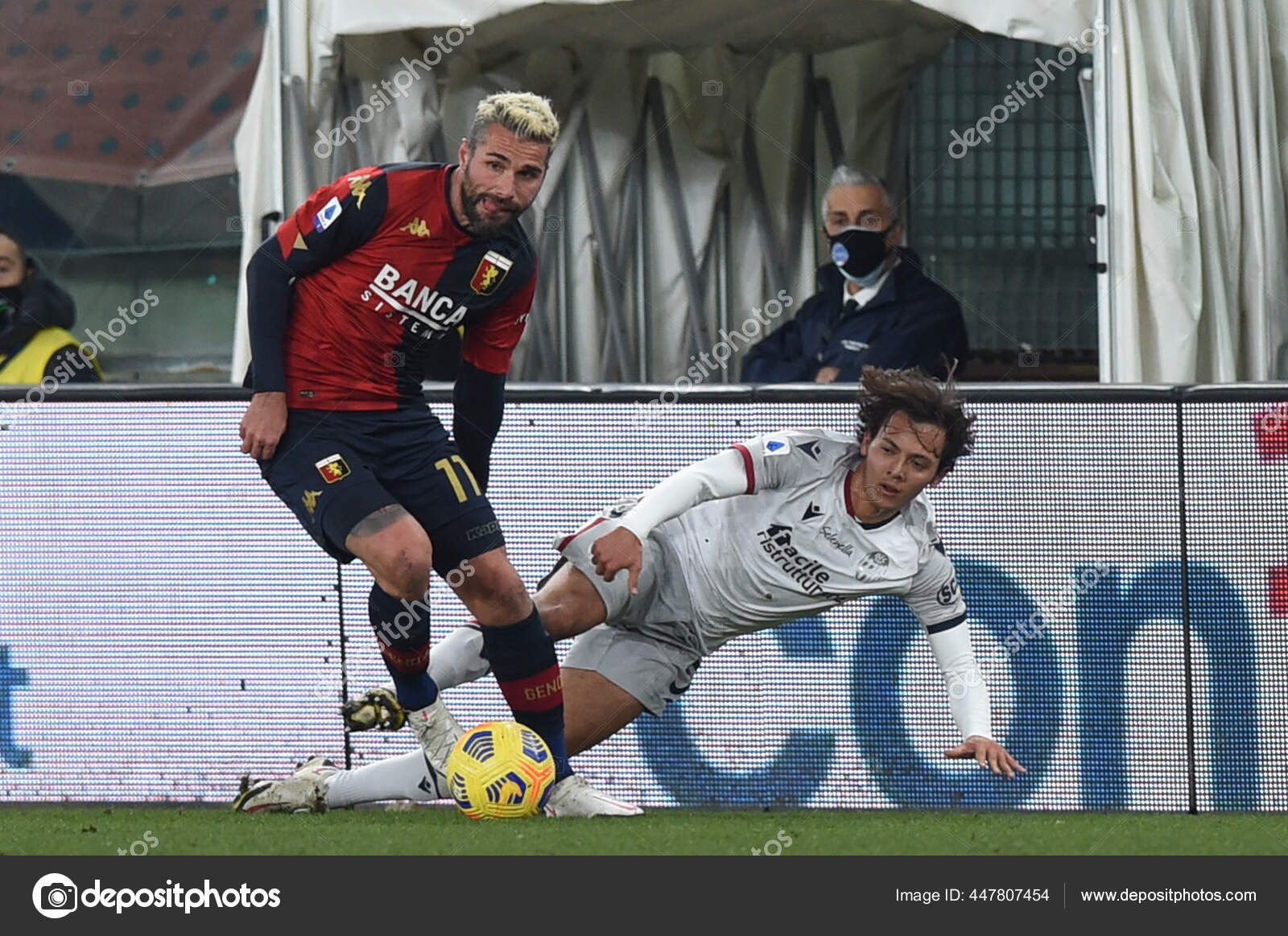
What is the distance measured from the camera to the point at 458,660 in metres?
5.89

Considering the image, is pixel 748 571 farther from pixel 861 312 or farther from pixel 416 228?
pixel 861 312

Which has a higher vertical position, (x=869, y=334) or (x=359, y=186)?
(x=359, y=186)

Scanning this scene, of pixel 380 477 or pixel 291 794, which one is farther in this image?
pixel 291 794

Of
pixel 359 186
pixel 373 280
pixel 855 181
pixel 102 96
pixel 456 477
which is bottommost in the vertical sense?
pixel 456 477

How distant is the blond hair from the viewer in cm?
529

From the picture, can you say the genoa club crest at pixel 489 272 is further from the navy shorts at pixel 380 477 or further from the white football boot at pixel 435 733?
the white football boot at pixel 435 733

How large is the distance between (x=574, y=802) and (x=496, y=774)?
29 centimetres

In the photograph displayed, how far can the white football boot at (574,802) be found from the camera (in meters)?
5.50

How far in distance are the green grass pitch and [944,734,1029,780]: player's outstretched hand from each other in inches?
7.7

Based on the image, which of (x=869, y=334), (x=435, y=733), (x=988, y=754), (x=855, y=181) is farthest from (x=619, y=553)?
(x=855, y=181)

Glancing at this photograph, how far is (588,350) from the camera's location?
813 centimetres

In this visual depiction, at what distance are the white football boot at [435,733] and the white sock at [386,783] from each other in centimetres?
6

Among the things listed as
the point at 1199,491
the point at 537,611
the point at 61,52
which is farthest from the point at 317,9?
the point at 1199,491
